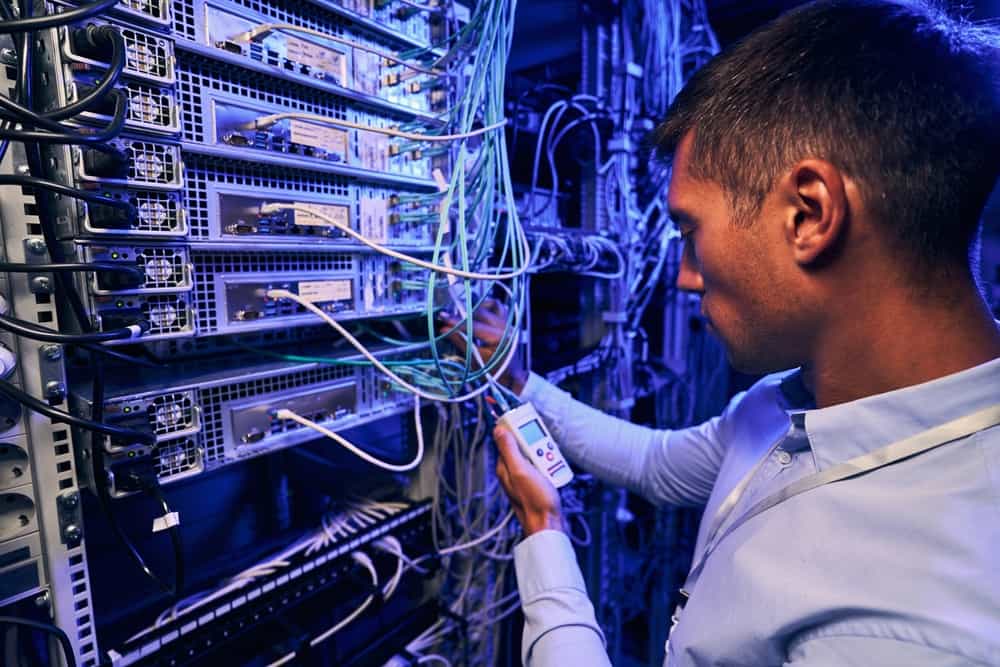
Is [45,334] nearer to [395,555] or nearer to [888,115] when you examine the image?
[395,555]

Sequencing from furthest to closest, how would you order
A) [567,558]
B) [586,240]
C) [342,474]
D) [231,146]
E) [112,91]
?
[586,240] < [342,474] < [567,558] < [231,146] < [112,91]

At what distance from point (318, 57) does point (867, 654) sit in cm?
96

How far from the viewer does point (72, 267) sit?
46cm

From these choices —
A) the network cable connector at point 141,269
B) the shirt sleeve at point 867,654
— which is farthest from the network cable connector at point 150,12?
the shirt sleeve at point 867,654

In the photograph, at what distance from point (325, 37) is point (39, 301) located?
471 millimetres

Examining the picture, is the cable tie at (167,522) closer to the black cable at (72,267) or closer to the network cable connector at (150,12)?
the black cable at (72,267)

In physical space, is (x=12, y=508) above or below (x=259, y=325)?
below

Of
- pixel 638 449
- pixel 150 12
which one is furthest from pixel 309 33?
pixel 638 449

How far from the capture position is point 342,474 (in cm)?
108

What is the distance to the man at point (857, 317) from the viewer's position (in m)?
0.49

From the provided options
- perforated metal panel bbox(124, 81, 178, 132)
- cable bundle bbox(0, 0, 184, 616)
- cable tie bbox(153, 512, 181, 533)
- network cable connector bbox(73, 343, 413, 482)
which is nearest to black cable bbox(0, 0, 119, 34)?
cable bundle bbox(0, 0, 184, 616)

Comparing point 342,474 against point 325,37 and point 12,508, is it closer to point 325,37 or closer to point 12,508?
point 12,508

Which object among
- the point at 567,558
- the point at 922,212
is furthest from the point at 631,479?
the point at 922,212

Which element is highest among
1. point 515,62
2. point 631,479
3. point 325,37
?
point 515,62
